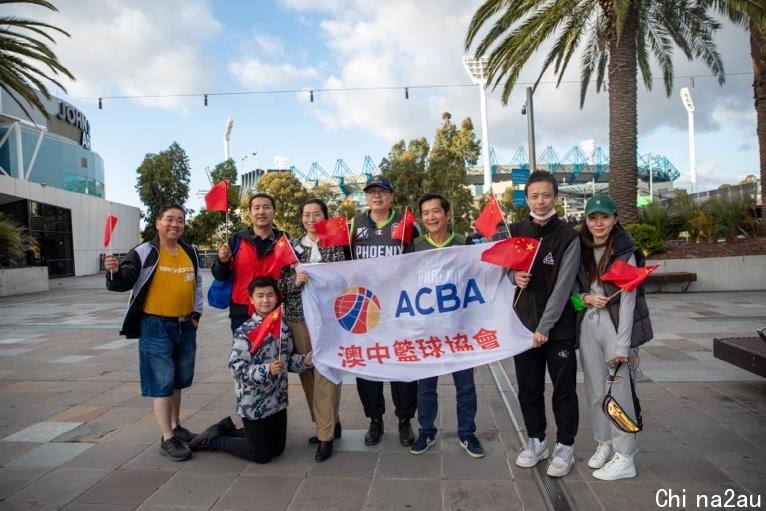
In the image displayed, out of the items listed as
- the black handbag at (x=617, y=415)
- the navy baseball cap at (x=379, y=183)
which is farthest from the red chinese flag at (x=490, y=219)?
the black handbag at (x=617, y=415)

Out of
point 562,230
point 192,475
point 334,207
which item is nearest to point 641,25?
point 562,230

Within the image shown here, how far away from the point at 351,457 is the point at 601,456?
1771 millimetres

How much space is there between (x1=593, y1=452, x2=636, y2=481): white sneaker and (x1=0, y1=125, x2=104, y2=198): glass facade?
3507cm

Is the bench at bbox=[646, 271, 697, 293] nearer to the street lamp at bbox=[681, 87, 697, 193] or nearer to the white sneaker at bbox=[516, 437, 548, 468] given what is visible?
the white sneaker at bbox=[516, 437, 548, 468]

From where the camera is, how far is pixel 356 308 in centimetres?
393

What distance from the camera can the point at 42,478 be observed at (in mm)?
3471

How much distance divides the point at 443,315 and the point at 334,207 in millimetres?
35861

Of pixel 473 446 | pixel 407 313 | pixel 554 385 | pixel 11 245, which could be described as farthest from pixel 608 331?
pixel 11 245

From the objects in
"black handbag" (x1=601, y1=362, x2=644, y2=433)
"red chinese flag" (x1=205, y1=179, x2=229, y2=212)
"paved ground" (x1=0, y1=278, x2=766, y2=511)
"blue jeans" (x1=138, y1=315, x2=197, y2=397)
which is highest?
"red chinese flag" (x1=205, y1=179, x2=229, y2=212)

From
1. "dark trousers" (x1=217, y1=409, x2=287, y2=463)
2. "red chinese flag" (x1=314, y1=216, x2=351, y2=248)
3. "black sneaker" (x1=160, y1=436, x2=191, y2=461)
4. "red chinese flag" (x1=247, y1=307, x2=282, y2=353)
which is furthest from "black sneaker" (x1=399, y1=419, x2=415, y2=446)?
"black sneaker" (x1=160, y1=436, x2=191, y2=461)

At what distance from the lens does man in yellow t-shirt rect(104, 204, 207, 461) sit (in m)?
3.73

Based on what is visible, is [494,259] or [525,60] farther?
[525,60]

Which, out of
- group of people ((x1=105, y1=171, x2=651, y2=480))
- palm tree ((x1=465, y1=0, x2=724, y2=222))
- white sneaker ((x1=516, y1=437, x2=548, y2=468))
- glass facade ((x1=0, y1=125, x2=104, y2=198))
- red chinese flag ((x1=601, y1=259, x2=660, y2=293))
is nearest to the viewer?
red chinese flag ((x1=601, y1=259, x2=660, y2=293))

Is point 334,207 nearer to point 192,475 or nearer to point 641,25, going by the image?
point 641,25
